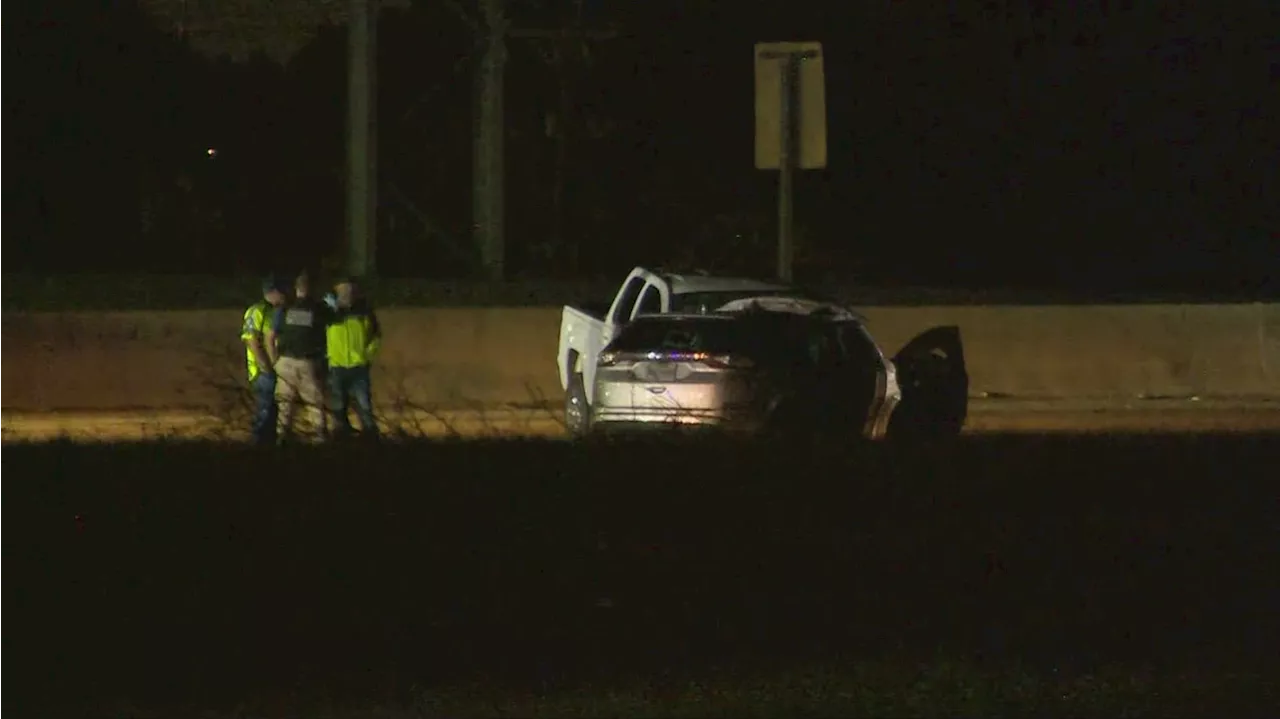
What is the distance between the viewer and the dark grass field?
7.66 meters

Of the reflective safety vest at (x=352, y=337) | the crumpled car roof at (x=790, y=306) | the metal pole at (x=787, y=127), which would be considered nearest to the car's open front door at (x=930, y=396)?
the crumpled car roof at (x=790, y=306)

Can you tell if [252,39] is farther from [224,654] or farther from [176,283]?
[224,654]

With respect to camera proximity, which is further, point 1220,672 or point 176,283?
point 176,283

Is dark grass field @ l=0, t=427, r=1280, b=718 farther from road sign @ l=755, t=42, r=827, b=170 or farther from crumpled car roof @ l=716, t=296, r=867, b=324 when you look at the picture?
road sign @ l=755, t=42, r=827, b=170

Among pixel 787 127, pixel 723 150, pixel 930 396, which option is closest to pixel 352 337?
pixel 787 127

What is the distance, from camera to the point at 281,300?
15.9 m

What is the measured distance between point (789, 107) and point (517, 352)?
5.23 metres

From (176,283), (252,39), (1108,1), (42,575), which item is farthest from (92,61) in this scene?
(42,575)

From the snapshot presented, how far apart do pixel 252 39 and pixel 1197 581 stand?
25.7 metres

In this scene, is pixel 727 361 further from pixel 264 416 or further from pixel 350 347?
pixel 264 416

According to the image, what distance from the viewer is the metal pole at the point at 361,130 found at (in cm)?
2209

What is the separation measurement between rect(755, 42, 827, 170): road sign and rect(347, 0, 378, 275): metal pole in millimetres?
6149

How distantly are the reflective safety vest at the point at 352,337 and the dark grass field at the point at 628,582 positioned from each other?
5.84 m

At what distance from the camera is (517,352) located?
21.3 meters
